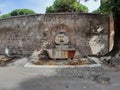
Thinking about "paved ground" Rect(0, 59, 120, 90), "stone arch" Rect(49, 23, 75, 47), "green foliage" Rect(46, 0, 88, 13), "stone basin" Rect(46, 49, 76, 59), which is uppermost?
"green foliage" Rect(46, 0, 88, 13)

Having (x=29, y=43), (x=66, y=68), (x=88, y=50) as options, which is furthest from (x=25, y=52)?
(x=66, y=68)

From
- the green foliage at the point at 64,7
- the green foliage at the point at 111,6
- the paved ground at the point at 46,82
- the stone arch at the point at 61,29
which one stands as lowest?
the paved ground at the point at 46,82

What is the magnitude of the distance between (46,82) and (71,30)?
7.86 meters

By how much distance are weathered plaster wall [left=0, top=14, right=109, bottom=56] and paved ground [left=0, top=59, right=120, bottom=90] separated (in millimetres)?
6438

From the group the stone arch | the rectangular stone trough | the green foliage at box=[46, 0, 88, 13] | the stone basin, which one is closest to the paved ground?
the rectangular stone trough

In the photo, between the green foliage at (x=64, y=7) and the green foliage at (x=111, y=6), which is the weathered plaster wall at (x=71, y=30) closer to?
the green foliage at (x=111, y=6)

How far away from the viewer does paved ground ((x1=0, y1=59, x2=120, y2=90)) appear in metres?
6.37

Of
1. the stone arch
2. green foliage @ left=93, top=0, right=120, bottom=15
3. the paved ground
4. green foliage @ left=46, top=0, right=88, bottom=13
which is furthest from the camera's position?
green foliage @ left=46, top=0, right=88, bottom=13

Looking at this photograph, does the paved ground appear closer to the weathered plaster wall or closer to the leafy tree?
the leafy tree

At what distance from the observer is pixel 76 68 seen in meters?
8.77

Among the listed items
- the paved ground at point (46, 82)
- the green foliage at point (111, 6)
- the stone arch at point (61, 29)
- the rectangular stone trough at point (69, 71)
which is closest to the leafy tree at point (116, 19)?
the green foliage at point (111, 6)

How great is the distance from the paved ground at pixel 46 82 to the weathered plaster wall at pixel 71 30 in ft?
21.1

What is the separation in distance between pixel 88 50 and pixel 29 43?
3.37 m

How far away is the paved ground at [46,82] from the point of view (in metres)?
6.37
